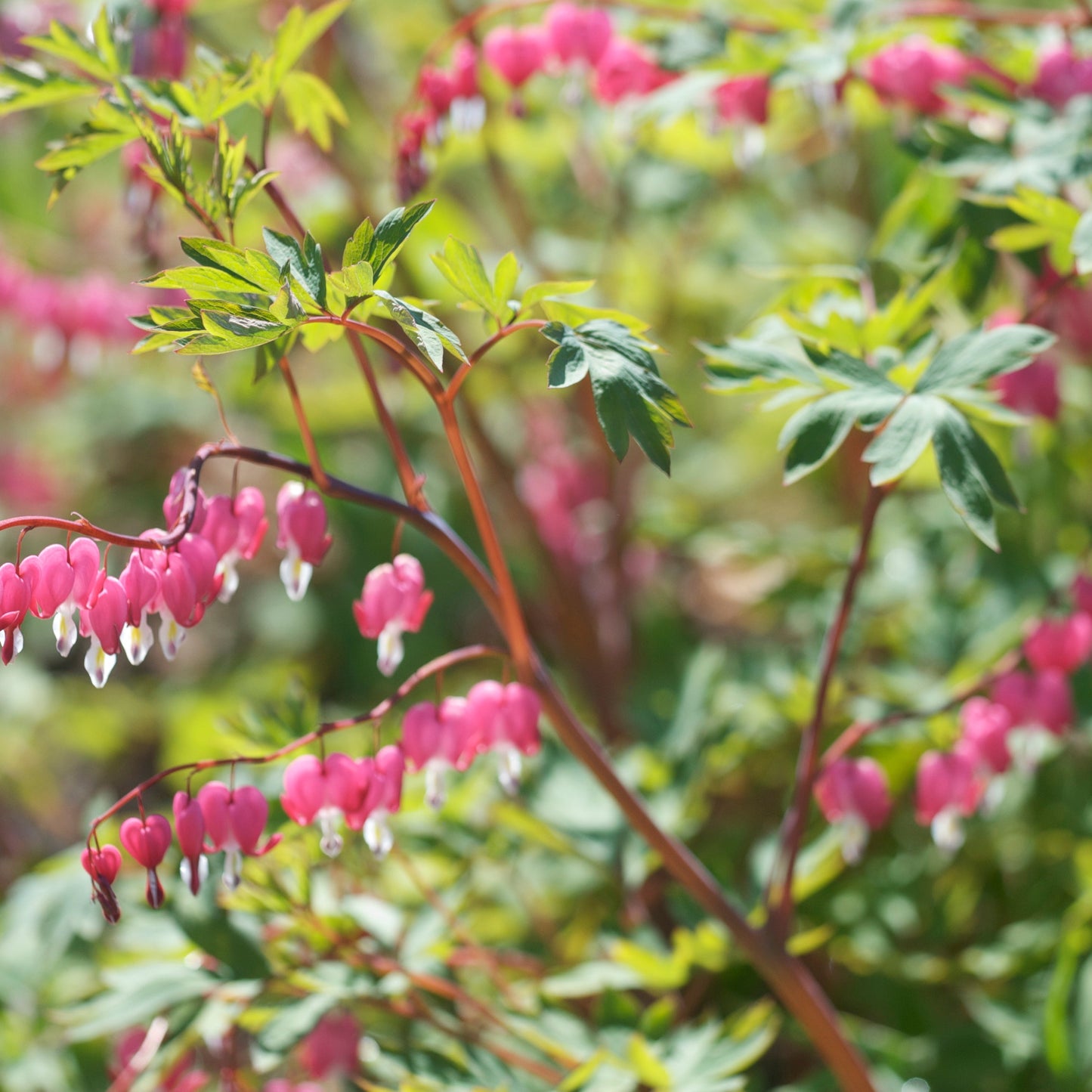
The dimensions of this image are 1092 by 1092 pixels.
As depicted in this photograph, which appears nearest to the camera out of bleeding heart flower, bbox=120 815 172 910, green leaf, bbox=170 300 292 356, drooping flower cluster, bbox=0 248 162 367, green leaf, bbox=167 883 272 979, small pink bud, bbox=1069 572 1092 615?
green leaf, bbox=170 300 292 356

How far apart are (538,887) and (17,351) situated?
2.00 m

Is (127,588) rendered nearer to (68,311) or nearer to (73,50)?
(73,50)

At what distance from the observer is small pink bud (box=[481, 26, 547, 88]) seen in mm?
1395

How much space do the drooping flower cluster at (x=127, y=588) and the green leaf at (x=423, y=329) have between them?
18cm

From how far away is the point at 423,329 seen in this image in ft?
2.33

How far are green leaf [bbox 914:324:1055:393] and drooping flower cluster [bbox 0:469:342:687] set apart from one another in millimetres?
543

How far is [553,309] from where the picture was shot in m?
0.82

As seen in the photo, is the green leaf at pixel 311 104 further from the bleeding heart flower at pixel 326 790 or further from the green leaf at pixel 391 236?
the bleeding heart flower at pixel 326 790

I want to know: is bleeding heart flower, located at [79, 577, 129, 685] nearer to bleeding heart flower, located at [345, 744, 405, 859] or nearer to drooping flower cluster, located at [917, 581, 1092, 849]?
bleeding heart flower, located at [345, 744, 405, 859]

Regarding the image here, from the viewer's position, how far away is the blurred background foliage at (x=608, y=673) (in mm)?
1108

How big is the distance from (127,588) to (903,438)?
0.55 m

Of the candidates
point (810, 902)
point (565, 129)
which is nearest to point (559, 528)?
point (565, 129)

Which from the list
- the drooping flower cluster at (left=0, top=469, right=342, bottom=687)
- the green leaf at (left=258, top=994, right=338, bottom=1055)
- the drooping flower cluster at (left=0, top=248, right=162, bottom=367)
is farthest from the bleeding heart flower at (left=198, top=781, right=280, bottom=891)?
the drooping flower cluster at (left=0, top=248, right=162, bottom=367)

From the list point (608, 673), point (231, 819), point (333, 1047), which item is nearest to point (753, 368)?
point (231, 819)
